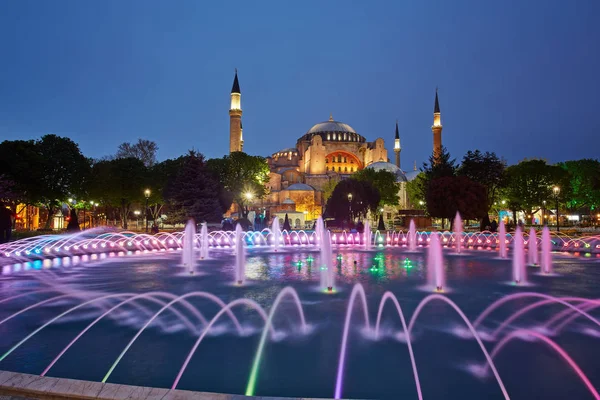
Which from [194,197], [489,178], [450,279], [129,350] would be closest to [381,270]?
[450,279]

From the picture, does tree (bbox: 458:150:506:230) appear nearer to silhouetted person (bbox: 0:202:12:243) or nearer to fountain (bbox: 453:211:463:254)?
fountain (bbox: 453:211:463:254)

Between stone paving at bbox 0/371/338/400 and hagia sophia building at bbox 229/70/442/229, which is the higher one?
hagia sophia building at bbox 229/70/442/229

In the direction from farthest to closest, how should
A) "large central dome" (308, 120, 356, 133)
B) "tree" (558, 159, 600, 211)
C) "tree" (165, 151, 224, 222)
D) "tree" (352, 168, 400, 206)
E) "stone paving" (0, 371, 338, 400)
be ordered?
"large central dome" (308, 120, 356, 133)
"tree" (352, 168, 400, 206)
"tree" (558, 159, 600, 211)
"tree" (165, 151, 224, 222)
"stone paving" (0, 371, 338, 400)

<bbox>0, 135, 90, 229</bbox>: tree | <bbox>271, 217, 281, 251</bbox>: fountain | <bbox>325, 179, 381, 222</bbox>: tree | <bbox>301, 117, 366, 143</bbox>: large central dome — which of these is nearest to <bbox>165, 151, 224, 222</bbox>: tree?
<bbox>271, 217, 281, 251</bbox>: fountain

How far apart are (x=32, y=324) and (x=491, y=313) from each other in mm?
6584

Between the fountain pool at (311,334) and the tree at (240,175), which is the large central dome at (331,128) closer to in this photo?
the tree at (240,175)

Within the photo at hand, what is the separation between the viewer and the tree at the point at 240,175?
44438mm

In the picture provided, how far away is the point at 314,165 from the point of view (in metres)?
74.1

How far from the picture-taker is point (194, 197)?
29.8 meters

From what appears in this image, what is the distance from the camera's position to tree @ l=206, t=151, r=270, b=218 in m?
44.4

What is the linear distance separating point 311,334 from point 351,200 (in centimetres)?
3527

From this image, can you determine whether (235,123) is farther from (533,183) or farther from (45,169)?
(533,183)

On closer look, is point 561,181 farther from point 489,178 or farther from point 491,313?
point 491,313

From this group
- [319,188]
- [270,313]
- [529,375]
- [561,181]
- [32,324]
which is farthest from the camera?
[319,188]
